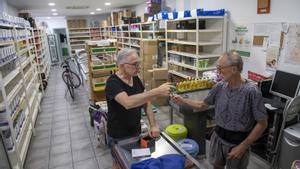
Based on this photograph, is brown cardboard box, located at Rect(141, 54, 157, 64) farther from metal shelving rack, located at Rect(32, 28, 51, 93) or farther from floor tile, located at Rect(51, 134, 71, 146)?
metal shelving rack, located at Rect(32, 28, 51, 93)

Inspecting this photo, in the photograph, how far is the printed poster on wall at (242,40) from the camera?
3803mm

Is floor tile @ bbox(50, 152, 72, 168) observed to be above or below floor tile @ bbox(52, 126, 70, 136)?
below

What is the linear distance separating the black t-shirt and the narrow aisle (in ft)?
4.86

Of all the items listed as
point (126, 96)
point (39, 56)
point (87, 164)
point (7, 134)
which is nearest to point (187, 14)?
point (126, 96)

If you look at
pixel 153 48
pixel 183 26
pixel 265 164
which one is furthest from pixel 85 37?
pixel 265 164

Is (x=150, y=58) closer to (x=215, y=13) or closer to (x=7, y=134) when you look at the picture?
(x=215, y=13)

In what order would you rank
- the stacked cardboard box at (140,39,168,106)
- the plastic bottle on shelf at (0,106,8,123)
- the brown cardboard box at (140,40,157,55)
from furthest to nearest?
the brown cardboard box at (140,40,157,55) < the stacked cardboard box at (140,39,168,106) < the plastic bottle on shelf at (0,106,8,123)

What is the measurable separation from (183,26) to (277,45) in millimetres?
2079

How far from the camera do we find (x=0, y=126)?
284cm

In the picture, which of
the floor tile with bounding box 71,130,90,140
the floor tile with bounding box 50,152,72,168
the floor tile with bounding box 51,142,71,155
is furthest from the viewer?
the floor tile with bounding box 71,130,90,140

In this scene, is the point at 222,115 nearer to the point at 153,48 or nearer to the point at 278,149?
the point at 278,149

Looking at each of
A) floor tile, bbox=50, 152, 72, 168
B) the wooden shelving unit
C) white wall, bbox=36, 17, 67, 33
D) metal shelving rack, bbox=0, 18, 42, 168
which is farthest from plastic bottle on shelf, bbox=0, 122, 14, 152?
white wall, bbox=36, 17, 67, 33

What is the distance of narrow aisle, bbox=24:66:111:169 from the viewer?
3426 millimetres

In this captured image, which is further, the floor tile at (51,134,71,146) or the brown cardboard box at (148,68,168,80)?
the brown cardboard box at (148,68,168,80)
